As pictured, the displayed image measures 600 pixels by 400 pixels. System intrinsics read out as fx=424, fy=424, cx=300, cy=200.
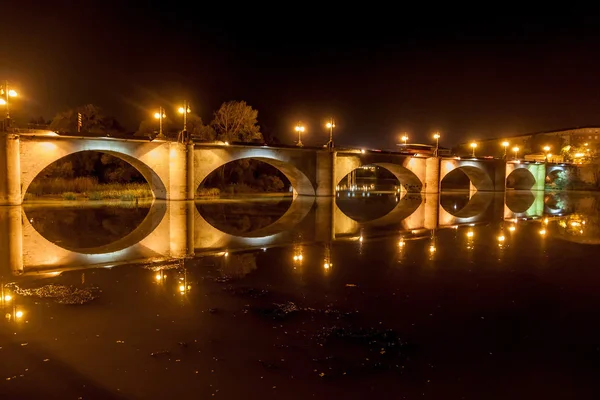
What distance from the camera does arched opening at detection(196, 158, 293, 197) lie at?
4494 cm

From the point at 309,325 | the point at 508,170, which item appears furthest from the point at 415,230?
the point at 508,170

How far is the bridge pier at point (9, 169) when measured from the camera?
25.7 metres

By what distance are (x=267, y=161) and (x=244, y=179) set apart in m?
9.39

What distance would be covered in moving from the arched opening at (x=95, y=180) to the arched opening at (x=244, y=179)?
24.6 ft

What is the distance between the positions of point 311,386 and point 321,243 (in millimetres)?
10597

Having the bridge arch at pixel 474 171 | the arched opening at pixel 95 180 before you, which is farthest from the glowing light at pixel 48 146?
the bridge arch at pixel 474 171

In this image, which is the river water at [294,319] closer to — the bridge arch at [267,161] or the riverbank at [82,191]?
the riverbank at [82,191]

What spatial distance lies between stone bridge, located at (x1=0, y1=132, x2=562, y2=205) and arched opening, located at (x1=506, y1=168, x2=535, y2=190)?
2477 centimetres

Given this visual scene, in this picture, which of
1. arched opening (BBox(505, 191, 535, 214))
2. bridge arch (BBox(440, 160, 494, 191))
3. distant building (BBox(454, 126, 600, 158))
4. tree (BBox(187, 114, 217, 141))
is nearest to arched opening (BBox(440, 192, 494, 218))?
arched opening (BBox(505, 191, 535, 214))

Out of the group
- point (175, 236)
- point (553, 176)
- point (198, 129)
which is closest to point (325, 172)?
point (198, 129)

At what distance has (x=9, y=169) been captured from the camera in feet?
84.7

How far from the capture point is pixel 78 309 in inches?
311

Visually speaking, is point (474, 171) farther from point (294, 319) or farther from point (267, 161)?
point (294, 319)

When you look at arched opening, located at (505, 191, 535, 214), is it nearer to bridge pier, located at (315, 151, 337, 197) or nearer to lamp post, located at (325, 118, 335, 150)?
bridge pier, located at (315, 151, 337, 197)
